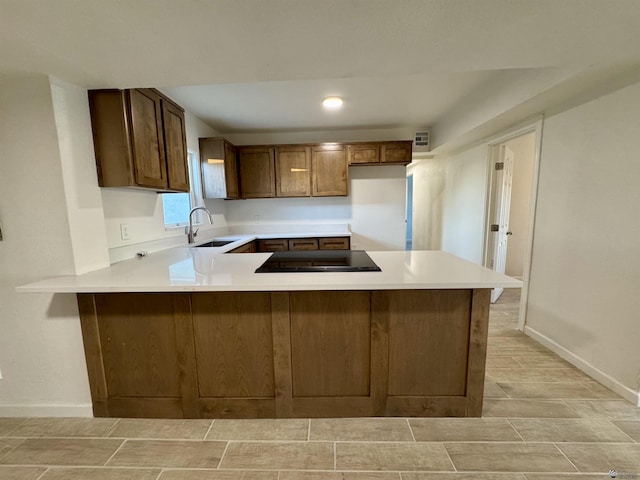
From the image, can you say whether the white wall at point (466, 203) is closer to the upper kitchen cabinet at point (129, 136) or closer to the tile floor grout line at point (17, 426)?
the upper kitchen cabinet at point (129, 136)

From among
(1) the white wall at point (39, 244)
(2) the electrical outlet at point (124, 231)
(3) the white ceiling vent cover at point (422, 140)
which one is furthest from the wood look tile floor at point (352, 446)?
(3) the white ceiling vent cover at point (422, 140)

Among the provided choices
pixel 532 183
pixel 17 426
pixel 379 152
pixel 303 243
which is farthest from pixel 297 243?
pixel 17 426

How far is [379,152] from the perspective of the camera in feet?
13.4

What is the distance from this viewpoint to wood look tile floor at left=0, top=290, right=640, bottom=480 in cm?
132

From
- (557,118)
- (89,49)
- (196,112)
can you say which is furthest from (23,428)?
(557,118)

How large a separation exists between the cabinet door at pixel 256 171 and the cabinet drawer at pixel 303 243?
904mm

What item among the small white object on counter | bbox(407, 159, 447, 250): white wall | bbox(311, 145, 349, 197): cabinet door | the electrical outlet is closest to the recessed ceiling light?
bbox(311, 145, 349, 197): cabinet door

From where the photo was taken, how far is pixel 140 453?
1439mm

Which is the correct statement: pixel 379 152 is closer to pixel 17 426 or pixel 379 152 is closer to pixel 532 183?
pixel 532 183

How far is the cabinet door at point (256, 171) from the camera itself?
160 inches

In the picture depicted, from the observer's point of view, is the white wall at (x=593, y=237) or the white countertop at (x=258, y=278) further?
the white wall at (x=593, y=237)

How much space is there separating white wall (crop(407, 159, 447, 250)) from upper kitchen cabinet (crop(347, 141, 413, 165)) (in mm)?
1179

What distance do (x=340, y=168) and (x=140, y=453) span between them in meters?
3.71

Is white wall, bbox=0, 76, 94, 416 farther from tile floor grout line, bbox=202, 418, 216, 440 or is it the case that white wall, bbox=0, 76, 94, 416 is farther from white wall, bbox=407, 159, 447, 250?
white wall, bbox=407, 159, 447, 250
